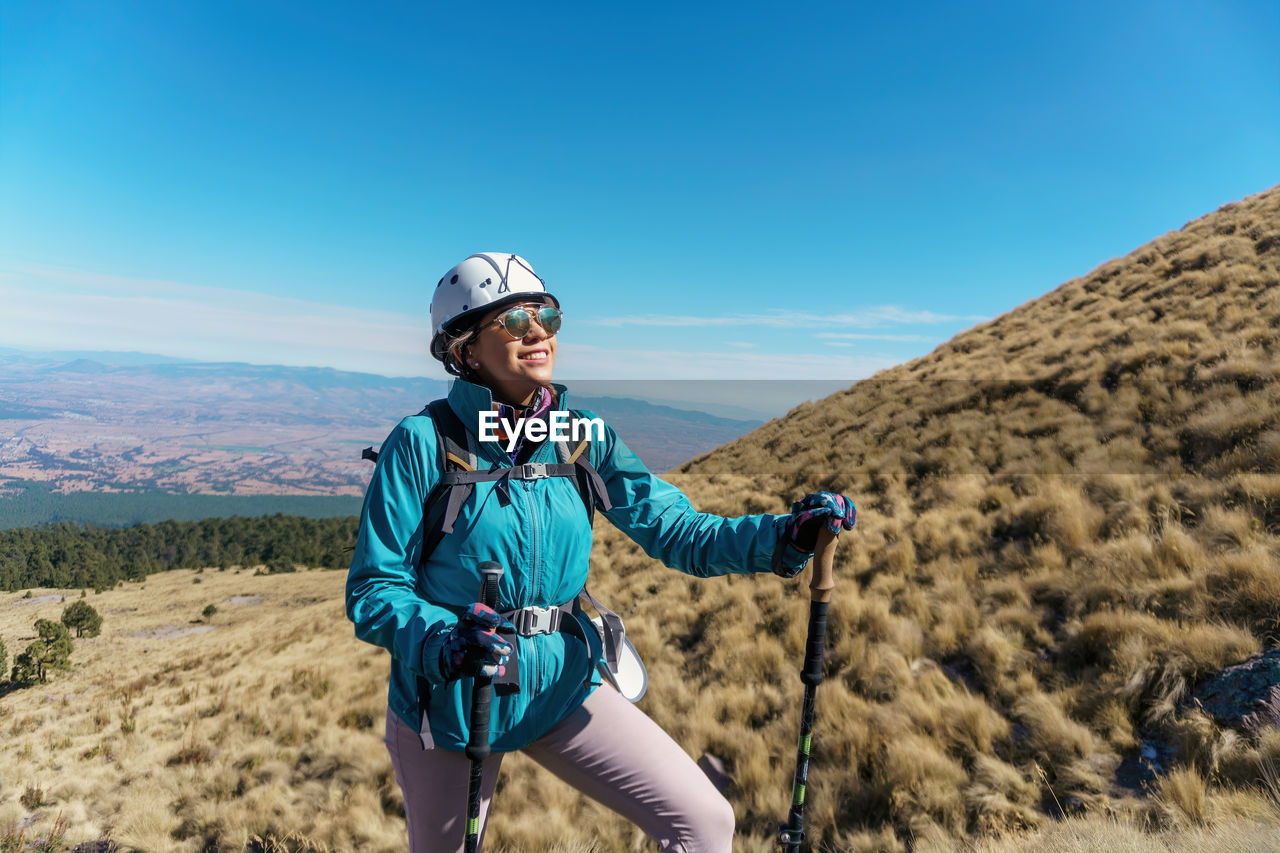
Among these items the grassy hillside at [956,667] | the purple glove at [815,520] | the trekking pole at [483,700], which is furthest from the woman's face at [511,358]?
the grassy hillside at [956,667]

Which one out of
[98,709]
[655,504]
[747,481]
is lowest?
[98,709]

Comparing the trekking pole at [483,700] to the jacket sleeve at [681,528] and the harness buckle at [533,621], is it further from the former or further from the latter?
the jacket sleeve at [681,528]

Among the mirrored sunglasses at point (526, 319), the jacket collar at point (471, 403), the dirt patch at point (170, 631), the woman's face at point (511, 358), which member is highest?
the mirrored sunglasses at point (526, 319)

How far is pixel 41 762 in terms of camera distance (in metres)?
8.94

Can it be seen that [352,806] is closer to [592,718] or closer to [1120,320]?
[592,718]

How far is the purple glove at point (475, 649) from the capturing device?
1.63m

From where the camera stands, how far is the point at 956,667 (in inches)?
213

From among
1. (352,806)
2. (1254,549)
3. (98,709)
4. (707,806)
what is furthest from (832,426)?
(98,709)

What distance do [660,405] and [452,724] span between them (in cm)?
11950

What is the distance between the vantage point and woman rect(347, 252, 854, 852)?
1.86 meters

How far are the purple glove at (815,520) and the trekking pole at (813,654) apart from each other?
34 mm

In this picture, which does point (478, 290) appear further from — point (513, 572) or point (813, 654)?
point (813, 654)

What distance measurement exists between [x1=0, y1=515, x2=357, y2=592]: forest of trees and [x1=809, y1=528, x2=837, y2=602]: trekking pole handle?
56.5 metres

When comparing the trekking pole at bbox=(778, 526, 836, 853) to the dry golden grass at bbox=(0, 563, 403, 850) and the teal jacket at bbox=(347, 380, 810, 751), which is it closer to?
the teal jacket at bbox=(347, 380, 810, 751)
